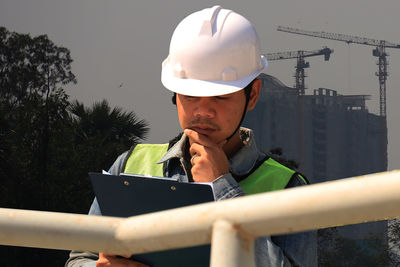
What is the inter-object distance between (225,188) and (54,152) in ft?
79.4

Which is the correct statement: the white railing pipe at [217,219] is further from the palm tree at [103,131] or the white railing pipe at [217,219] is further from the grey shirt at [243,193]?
the palm tree at [103,131]

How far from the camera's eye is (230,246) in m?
0.82

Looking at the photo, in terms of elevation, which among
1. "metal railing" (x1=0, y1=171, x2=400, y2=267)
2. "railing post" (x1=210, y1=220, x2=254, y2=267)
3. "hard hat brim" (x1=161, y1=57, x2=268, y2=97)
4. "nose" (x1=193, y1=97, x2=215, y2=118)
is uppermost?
"hard hat brim" (x1=161, y1=57, x2=268, y2=97)

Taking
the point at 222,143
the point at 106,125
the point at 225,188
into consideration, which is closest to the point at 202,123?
the point at 222,143

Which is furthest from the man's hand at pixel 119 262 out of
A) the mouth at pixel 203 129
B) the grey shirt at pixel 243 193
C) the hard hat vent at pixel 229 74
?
the hard hat vent at pixel 229 74

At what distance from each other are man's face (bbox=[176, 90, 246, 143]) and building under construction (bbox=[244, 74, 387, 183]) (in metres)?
61.2

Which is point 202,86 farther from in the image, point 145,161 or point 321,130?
point 321,130

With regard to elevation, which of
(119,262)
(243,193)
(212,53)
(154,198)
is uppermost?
(212,53)

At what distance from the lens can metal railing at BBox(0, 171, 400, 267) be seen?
76cm

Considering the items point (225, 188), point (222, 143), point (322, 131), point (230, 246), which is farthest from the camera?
point (322, 131)

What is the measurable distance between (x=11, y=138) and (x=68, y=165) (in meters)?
2.71

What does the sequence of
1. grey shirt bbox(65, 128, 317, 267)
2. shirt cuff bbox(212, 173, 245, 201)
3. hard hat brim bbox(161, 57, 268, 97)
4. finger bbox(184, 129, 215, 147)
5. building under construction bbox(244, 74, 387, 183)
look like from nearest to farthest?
grey shirt bbox(65, 128, 317, 267) < shirt cuff bbox(212, 173, 245, 201) < finger bbox(184, 129, 215, 147) < hard hat brim bbox(161, 57, 268, 97) < building under construction bbox(244, 74, 387, 183)

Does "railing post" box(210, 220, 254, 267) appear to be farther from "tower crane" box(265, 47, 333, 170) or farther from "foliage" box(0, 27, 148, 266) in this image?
"tower crane" box(265, 47, 333, 170)

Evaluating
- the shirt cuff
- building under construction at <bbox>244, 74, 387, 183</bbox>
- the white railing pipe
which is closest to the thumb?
the shirt cuff
